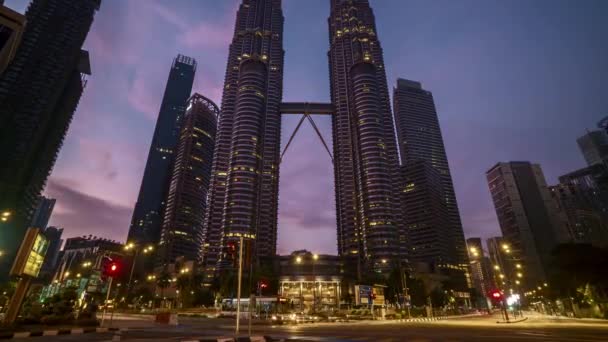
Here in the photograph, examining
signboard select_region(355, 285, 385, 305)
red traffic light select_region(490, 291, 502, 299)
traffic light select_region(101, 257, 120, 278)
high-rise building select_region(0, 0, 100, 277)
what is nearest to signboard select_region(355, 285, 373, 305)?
signboard select_region(355, 285, 385, 305)

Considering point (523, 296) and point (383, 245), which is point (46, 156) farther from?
point (523, 296)

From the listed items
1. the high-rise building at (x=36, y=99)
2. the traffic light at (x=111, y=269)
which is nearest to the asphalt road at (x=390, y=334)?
the traffic light at (x=111, y=269)

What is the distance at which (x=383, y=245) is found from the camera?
16388 cm

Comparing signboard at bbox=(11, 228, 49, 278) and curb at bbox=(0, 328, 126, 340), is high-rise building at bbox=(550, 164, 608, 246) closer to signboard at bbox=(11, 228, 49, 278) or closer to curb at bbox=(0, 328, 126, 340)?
curb at bbox=(0, 328, 126, 340)

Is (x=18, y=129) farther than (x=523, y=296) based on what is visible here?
No

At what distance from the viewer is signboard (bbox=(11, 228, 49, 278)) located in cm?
2340

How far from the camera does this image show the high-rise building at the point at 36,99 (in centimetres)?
12950

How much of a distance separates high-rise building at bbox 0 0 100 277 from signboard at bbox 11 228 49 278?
129 meters

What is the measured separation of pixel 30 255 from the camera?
24.2m

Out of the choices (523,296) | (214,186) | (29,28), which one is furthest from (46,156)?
(523,296)

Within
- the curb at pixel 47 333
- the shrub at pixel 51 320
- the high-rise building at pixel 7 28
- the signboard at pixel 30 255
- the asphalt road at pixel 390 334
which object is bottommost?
the asphalt road at pixel 390 334

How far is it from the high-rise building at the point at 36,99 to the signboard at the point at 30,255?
129 metres

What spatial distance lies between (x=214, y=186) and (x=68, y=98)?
3584 inches

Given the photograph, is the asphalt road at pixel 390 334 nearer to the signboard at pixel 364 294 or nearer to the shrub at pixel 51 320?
the shrub at pixel 51 320
